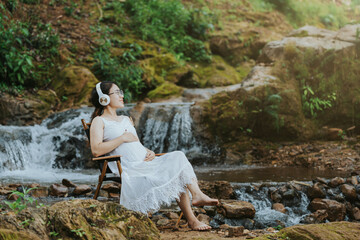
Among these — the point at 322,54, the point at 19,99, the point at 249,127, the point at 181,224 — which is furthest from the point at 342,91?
the point at 19,99

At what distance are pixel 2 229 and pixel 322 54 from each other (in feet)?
33.4

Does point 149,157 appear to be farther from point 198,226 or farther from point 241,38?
point 241,38

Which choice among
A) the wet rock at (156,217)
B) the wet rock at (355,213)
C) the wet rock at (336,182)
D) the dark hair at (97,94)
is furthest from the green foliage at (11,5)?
the wet rock at (355,213)

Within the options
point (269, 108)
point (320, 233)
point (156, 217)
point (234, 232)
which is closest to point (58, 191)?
point (156, 217)

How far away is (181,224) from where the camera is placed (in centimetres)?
380

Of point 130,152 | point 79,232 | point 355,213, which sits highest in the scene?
point 130,152

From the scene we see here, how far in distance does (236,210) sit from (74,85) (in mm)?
8577

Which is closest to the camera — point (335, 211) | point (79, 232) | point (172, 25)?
point (79, 232)

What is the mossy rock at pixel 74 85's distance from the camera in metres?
11.0

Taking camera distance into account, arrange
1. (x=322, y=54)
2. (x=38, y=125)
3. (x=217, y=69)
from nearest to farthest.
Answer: (x=38, y=125) → (x=322, y=54) → (x=217, y=69)

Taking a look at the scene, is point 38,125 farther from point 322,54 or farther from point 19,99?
point 322,54

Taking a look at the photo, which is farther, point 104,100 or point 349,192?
point 349,192

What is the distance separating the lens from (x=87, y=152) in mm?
8672

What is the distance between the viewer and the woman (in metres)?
3.21
